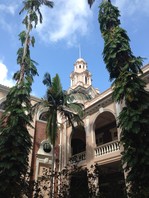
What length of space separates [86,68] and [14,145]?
116 ft

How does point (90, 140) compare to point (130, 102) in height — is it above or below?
above

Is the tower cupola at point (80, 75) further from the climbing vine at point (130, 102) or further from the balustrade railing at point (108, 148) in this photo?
the climbing vine at point (130, 102)

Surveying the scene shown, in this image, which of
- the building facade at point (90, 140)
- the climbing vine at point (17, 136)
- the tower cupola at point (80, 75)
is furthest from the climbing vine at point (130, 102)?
the tower cupola at point (80, 75)

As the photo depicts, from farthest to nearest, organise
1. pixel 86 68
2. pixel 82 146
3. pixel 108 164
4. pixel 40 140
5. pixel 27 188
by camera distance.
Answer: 1. pixel 86 68
2. pixel 82 146
3. pixel 40 140
4. pixel 108 164
5. pixel 27 188

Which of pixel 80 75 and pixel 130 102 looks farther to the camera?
pixel 80 75

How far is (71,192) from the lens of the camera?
8078 mm

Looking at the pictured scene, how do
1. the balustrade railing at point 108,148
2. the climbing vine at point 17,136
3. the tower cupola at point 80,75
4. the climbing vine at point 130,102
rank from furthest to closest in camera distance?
the tower cupola at point 80,75
the balustrade railing at point 108,148
the climbing vine at point 17,136
the climbing vine at point 130,102

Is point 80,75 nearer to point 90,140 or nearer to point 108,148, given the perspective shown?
point 90,140

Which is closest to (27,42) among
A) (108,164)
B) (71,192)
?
(108,164)

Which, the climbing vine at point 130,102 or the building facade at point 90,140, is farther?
the building facade at point 90,140

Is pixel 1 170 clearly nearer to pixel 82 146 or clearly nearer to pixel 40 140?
pixel 40 140

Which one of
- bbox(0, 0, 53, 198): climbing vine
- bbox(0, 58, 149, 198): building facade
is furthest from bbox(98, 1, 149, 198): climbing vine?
bbox(0, 0, 53, 198): climbing vine

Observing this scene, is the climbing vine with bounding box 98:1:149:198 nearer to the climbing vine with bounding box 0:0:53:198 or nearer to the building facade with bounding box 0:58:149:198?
the building facade with bounding box 0:58:149:198

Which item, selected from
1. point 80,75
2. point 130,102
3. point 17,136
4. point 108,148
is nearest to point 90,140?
point 108,148
